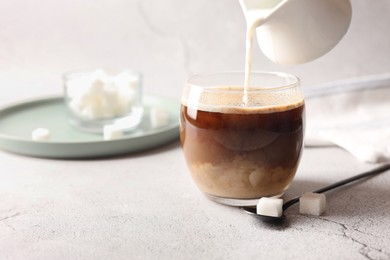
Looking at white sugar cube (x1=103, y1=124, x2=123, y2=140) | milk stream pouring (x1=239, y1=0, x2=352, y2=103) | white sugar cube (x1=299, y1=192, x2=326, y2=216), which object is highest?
milk stream pouring (x1=239, y1=0, x2=352, y2=103)

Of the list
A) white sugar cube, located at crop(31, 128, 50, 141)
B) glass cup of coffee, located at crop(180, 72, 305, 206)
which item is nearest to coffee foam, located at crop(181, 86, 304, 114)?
glass cup of coffee, located at crop(180, 72, 305, 206)

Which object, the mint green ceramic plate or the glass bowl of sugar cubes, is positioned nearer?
the mint green ceramic plate

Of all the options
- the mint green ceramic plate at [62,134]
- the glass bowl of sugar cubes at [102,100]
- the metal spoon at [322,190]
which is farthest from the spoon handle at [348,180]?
the glass bowl of sugar cubes at [102,100]

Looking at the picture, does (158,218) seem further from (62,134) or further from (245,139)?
(62,134)

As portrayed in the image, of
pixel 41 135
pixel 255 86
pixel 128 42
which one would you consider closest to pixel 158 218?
pixel 255 86

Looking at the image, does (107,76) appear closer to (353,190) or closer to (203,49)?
(203,49)

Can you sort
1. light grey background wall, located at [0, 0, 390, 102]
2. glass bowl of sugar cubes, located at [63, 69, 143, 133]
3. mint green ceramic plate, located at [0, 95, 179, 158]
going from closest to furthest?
mint green ceramic plate, located at [0, 95, 179, 158]
glass bowl of sugar cubes, located at [63, 69, 143, 133]
light grey background wall, located at [0, 0, 390, 102]

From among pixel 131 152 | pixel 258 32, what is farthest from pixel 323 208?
pixel 131 152

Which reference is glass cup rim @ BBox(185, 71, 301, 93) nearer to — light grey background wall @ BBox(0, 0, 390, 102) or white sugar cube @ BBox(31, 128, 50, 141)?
white sugar cube @ BBox(31, 128, 50, 141)
